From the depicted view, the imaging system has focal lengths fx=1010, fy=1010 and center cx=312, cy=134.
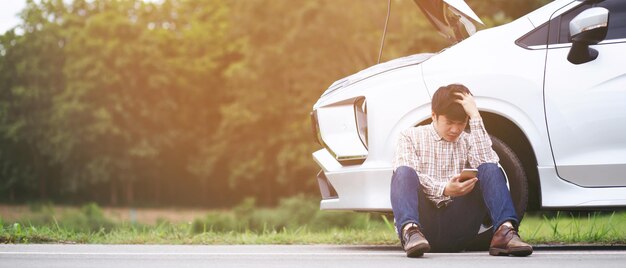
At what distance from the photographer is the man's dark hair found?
600 cm

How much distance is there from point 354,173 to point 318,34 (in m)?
29.8

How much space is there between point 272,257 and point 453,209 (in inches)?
44.6

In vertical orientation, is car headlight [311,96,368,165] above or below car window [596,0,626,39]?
below

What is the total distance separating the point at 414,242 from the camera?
18.5ft

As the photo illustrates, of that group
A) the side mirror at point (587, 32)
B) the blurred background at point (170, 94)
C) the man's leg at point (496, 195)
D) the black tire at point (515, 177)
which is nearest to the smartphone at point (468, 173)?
the man's leg at point (496, 195)

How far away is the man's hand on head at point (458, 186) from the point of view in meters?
5.83

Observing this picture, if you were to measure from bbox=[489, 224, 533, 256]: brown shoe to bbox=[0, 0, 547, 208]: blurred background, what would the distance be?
1179 inches

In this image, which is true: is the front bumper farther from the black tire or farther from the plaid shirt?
the black tire

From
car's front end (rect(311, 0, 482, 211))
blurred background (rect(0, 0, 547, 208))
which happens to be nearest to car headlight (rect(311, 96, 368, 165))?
car's front end (rect(311, 0, 482, 211))

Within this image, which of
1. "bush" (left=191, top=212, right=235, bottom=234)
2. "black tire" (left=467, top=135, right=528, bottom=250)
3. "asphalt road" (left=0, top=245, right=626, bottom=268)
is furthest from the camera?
"bush" (left=191, top=212, right=235, bottom=234)

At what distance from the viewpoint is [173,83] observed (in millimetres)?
45938

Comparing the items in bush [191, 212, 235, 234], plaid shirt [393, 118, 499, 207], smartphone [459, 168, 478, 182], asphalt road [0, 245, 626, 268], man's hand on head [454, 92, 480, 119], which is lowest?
bush [191, 212, 235, 234]

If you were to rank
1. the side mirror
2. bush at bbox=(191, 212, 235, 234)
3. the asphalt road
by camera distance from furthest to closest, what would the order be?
bush at bbox=(191, 212, 235, 234) < the side mirror < the asphalt road

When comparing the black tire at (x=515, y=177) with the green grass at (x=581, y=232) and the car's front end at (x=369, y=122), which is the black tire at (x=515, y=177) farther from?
the green grass at (x=581, y=232)
